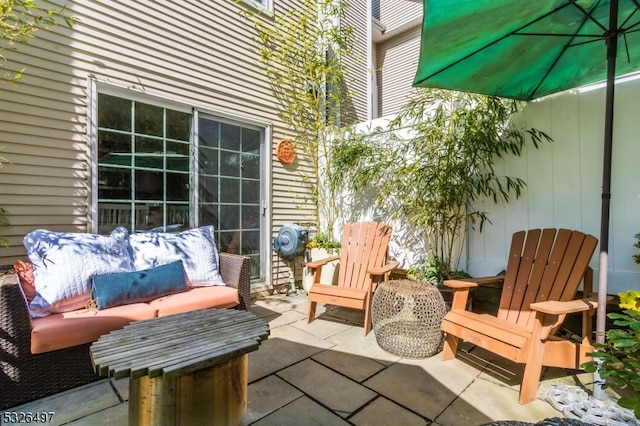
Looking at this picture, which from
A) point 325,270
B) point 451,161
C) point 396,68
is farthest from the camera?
point 396,68

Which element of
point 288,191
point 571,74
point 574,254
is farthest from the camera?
point 288,191

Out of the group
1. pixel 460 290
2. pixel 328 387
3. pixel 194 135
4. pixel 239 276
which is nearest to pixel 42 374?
pixel 239 276

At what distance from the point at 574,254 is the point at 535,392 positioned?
0.92m

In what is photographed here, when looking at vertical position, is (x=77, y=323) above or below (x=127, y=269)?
below

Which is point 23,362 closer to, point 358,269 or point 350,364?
point 350,364

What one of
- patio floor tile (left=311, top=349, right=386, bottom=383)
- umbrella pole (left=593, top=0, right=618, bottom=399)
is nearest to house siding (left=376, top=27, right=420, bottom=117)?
umbrella pole (left=593, top=0, right=618, bottom=399)

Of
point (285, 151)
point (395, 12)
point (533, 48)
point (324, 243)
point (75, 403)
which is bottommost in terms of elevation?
point (75, 403)

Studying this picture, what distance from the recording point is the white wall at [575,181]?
2395 mm

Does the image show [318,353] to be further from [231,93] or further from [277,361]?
[231,93]

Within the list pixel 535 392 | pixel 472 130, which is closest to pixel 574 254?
pixel 535 392

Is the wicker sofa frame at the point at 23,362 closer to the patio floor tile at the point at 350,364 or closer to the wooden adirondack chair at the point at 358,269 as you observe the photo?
the patio floor tile at the point at 350,364

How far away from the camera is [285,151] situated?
4027 mm

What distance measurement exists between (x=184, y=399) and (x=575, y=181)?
10.4ft

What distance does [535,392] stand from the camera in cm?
180
